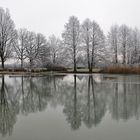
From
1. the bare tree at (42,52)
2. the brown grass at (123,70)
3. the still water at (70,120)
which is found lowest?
the still water at (70,120)

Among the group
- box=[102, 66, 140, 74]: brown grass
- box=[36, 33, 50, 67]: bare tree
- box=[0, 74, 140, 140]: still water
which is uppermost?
box=[36, 33, 50, 67]: bare tree

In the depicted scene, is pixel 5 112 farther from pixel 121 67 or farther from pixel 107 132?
pixel 121 67

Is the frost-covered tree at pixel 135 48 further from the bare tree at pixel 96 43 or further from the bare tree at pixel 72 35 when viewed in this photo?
the bare tree at pixel 72 35

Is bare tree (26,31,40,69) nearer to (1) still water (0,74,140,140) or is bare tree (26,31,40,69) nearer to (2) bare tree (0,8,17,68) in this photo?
(2) bare tree (0,8,17,68)

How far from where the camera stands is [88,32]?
144 feet

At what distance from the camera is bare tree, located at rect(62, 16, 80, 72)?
42469 mm

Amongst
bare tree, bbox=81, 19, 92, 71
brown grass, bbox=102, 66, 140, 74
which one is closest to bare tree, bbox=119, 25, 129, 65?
bare tree, bbox=81, 19, 92, 71

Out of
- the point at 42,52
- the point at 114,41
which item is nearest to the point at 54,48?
the point at 42,52

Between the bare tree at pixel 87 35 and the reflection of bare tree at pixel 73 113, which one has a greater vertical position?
the bare tree at pixel 87 35

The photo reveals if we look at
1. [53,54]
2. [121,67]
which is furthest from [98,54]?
[53,54]

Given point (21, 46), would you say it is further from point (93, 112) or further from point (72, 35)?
point (93, 112)

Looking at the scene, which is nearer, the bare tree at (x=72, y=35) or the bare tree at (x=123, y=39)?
the bare tree at (x=72, y=35)

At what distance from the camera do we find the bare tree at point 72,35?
139 ft

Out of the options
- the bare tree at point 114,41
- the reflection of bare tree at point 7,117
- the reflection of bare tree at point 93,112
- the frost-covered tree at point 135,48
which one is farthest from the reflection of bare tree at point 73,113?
the frost-covered tree at point 135,48
